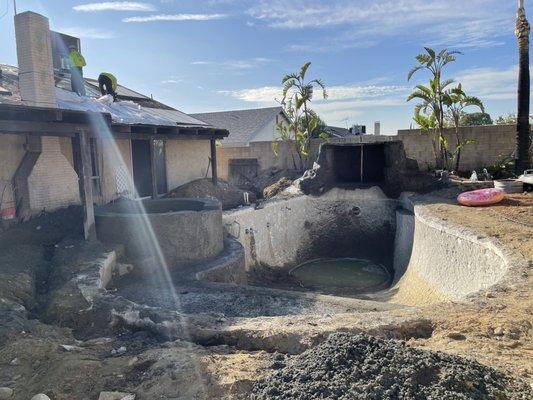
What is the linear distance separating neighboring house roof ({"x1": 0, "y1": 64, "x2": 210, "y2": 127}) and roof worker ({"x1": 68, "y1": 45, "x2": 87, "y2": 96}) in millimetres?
210

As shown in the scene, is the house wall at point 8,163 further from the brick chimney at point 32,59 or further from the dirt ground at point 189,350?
the dirt ground at point 189,350

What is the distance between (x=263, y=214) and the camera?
1358cm

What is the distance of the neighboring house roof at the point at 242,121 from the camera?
97.0 ft

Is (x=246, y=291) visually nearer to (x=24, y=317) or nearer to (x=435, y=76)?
(x=24, y=317)

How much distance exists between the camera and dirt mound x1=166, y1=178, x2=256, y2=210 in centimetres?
1409

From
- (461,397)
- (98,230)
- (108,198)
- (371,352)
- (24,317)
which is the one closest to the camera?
(461,397)

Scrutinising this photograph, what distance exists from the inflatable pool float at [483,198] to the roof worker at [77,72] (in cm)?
1137

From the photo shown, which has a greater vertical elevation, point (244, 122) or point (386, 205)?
point (244, 122)

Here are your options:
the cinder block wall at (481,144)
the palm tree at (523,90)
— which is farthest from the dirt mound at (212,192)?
the palm tree at (523,90)

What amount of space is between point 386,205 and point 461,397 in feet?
42.3

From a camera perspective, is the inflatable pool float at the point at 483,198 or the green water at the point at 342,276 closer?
the inflatable pool float at the point at 483,198

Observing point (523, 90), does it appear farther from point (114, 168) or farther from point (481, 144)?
point (114, 168)

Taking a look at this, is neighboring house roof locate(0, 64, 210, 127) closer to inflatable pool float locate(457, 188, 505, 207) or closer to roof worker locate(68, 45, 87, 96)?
roof worker locate(68, 45, 87, 96)

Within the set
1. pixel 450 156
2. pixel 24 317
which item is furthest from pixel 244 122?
pixel 24 317
